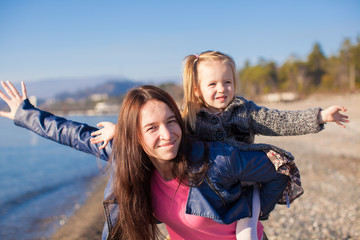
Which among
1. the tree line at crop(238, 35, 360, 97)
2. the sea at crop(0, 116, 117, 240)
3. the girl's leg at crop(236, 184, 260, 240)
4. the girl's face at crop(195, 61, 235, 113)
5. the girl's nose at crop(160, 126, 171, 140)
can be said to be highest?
the girl's face at crop(195, 61, 235, 113)

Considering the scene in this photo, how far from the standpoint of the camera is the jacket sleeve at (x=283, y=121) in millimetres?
2553

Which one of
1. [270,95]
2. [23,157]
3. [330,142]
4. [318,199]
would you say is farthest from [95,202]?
[270,95]

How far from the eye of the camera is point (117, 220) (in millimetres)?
2627

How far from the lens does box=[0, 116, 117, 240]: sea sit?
28.8ft

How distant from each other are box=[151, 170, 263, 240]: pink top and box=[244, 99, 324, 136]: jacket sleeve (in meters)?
0.85

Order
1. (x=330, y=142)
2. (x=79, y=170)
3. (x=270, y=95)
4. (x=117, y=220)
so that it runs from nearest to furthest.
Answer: (x=117, y=220) < (x=330, y=142) < (x=79, y=170) < (x=270, y=95)

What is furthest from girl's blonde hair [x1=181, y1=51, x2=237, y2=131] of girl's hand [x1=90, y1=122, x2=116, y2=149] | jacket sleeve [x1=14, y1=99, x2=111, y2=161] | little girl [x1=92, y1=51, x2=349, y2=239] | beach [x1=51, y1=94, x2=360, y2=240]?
beach [x1=51, y1=94, x2=360, y2=240]

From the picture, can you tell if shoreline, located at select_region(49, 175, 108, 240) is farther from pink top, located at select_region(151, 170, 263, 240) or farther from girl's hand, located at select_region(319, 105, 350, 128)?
girl's hand, located at select_region(319, 105, 350, 128)

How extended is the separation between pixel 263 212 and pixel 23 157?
90.5 ft

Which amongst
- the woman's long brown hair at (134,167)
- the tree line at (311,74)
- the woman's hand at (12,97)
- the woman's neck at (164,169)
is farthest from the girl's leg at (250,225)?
the tree line at (311,74)

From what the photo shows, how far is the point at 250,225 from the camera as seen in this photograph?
2.53 meters

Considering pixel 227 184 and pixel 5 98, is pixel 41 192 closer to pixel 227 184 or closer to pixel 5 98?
pixel 5 98

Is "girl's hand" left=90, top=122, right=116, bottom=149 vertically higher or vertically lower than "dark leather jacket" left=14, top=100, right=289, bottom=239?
higher

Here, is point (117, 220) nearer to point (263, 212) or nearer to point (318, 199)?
point (263, 212)
